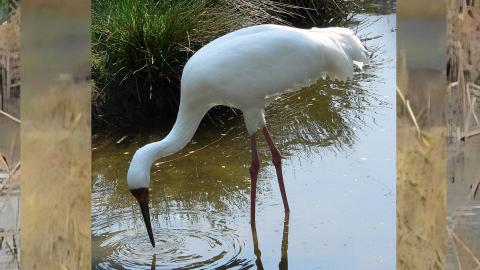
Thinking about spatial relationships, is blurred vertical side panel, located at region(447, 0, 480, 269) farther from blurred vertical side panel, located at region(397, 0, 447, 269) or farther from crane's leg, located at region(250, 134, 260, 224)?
crane's leg, located at region(250, 134, 260, 224)

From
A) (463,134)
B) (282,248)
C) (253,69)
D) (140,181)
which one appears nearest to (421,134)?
(463,134)

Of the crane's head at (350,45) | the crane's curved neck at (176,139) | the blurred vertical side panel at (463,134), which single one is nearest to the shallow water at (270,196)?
the crane's curved neck at (176,139)

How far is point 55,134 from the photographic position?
2.46 m

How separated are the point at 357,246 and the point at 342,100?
331cm

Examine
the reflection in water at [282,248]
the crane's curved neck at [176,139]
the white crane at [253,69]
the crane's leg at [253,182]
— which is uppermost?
the white crane at [253,69]

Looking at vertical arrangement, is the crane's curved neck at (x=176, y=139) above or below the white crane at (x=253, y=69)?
below

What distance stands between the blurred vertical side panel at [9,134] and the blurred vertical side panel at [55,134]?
2 cm

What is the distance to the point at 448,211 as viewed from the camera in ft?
8.29

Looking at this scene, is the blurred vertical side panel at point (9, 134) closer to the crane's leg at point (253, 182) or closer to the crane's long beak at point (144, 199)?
the crane's long beak at point (144, 199)

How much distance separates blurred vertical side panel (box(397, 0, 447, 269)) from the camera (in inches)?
96.2

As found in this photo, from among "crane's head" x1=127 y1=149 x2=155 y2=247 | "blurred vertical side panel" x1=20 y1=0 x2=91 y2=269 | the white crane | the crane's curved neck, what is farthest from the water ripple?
"blurred vertical side panel" x1=20 y1=0 x2=91 y2=269

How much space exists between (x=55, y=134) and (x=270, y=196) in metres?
3.74

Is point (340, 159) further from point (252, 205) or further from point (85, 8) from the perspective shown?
point (85, 8)

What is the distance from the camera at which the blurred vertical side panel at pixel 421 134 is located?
96.2 inches
